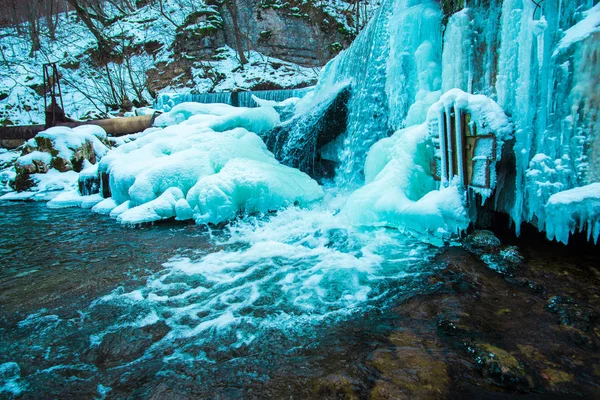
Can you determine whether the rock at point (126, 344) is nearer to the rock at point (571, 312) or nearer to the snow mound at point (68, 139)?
the rock at point (571, 312)

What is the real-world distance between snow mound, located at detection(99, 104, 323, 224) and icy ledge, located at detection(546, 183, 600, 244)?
3.87 m

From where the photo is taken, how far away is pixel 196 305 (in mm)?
2883

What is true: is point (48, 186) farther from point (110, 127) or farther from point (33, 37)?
point (33, 37)

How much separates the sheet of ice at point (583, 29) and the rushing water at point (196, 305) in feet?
7.63

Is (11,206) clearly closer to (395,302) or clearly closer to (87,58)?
(395,302)

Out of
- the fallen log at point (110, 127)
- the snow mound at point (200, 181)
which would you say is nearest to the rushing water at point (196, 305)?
the snow mound at point (200, 181)

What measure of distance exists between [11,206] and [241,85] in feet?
41.7

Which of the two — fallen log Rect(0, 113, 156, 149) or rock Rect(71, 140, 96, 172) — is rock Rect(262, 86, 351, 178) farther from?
fallen log Rect(0, 113, 156, 149)

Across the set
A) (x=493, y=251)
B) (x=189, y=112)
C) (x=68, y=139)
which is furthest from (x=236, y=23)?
(x=493, y=251)

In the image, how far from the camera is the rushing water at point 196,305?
79.7 inches

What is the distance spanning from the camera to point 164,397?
71.5 inches

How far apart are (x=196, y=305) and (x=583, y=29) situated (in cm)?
402

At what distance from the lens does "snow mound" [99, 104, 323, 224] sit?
18.4ft

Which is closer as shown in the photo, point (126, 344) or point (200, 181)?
point (126, 344)
